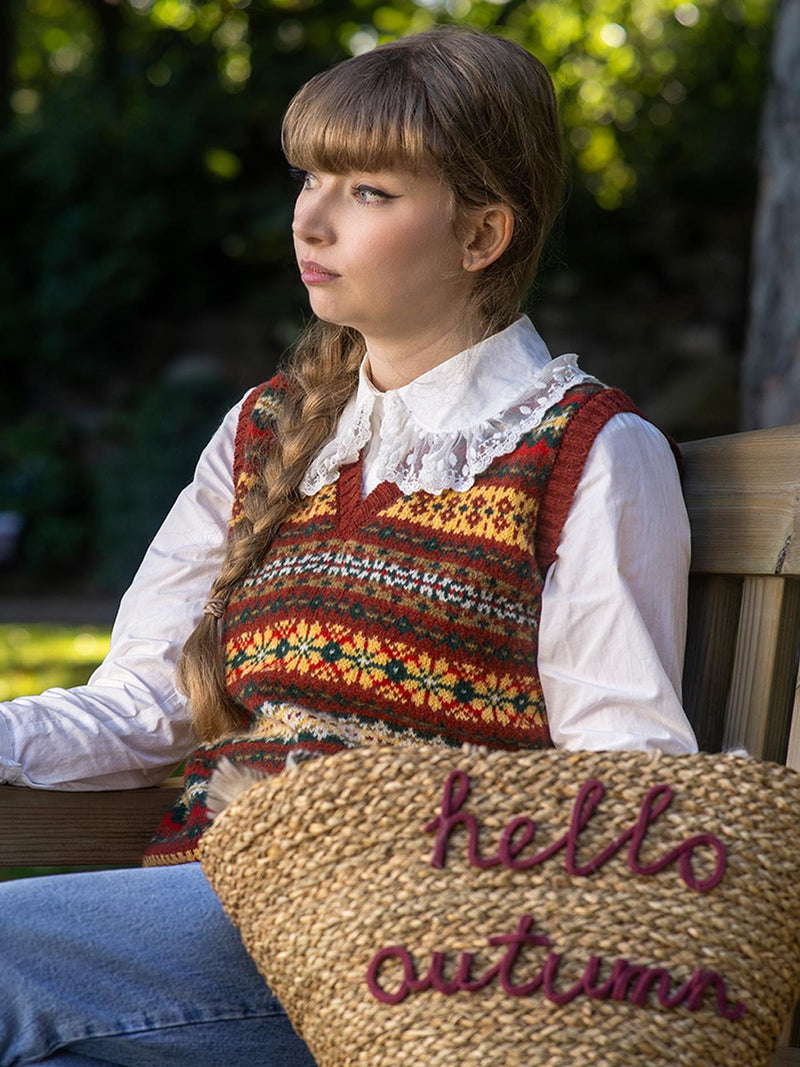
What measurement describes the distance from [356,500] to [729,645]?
1.78 ft

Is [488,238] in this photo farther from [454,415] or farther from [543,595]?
[543,595]

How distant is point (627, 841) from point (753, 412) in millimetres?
3058

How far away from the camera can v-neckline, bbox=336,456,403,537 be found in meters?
1.92

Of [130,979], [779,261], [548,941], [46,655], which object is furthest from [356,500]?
[46,655]

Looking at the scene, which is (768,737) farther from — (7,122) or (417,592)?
(7,122)

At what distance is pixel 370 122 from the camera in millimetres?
1836

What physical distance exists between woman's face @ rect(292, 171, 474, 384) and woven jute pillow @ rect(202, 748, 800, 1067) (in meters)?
0.77

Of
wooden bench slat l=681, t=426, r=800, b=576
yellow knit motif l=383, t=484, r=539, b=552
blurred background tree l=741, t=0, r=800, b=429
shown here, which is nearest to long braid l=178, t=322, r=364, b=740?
yellow knit motif l=383, t=484, r=539, b=552

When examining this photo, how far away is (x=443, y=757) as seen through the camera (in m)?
1.34

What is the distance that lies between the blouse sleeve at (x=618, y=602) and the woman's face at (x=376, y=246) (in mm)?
355

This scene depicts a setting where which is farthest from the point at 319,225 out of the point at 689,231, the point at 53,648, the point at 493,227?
the point at 689,231

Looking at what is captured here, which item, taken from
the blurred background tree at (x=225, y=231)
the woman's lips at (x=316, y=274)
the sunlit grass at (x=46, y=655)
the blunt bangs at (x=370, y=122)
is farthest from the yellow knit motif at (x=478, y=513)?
the blurred background tree at (x=225, y=231)

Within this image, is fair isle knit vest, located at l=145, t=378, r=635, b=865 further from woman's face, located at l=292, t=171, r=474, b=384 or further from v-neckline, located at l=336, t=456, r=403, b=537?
woman's face, located at l=292, t=171, r=474, b=384

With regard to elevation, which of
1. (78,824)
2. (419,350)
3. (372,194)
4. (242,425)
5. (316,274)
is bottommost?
(78,824)
